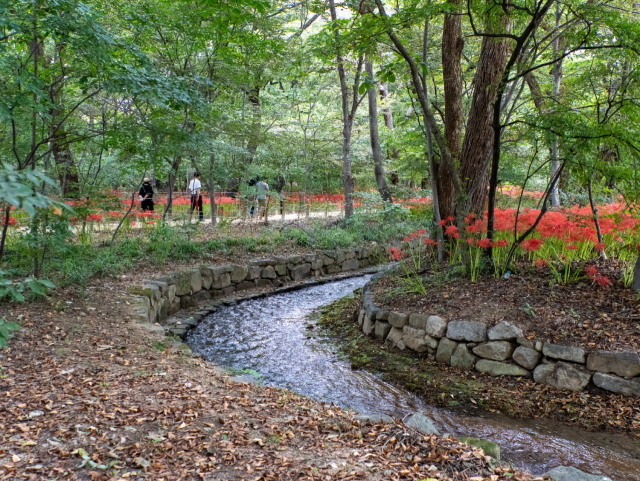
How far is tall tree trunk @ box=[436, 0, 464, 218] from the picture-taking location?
6352mm

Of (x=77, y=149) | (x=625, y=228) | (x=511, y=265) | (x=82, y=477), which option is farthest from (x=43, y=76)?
(x=625, y=228)

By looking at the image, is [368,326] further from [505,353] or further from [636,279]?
[636,279]

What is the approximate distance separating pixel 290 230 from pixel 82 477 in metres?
7.93

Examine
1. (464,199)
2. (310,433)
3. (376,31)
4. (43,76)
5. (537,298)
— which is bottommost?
(310,433)

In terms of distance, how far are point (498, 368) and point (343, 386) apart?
4.81 ft

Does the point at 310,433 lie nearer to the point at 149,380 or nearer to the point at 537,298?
the point at 149,380

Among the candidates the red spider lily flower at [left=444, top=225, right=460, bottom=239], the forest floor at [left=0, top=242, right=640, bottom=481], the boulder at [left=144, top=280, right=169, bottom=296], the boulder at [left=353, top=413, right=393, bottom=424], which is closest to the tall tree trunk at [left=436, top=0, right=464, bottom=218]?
the red spider lily flower at [left=444, top=225, right=460, bottom=239]

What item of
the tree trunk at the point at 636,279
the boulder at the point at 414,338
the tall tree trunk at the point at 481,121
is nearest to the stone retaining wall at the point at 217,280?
the tall tree trunk at the point at 481,121

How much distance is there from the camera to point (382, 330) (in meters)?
5.12

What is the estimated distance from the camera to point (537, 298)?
449 cm

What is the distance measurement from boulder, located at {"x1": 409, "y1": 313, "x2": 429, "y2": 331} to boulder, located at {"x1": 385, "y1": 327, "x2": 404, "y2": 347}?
0.19 m

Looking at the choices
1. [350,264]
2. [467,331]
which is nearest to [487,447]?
[467,331]

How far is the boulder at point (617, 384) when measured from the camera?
3514mm

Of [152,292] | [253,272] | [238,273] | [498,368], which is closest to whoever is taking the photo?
[498,368]
